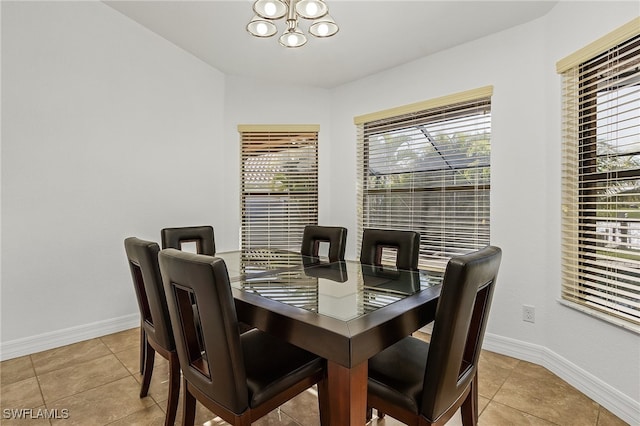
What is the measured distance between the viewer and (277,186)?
3900 mm

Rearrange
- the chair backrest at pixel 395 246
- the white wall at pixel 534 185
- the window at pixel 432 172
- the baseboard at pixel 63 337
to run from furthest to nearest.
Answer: the window at pixel 432 172, the baseboard at pixel 63 337, the chair backrest at pixel 395 246, the white wall at pixel 534 185

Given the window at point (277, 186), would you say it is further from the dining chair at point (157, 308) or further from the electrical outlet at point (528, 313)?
the electrical outlet at point (528, 313)

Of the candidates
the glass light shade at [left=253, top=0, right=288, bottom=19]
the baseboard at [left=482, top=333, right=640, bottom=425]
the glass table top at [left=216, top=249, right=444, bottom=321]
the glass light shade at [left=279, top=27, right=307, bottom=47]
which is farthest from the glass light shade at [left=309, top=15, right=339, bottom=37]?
the baseboard at [left=482, top=333, right=640, bottom=425]

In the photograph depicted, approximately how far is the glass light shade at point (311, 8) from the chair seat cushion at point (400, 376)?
1.85m

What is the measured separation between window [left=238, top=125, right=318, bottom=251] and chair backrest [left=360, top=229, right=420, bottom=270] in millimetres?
1588

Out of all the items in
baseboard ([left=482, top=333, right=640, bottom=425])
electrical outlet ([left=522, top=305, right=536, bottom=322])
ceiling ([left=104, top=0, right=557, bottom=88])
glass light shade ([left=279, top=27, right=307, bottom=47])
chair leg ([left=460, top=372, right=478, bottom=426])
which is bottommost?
baseboard ([left=482, top=333, right=640, bottom=425])

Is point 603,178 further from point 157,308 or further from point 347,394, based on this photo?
point 157,308

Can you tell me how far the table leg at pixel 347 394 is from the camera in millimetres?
1070

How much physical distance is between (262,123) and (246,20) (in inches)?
50.4

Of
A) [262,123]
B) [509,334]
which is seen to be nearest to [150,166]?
[262,123]

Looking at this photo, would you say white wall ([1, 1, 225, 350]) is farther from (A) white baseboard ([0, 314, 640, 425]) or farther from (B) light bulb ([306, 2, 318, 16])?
(B) light bulb ([306, 2, 318, 16])

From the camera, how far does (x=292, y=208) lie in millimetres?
3924

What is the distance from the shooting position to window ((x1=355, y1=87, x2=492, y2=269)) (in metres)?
2.82

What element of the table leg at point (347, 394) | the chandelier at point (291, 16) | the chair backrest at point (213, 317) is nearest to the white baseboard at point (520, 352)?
the table leg at point (347, 394)
